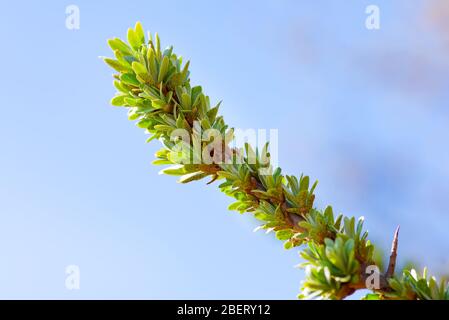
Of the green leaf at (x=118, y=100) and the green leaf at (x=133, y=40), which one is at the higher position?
the green leaf at (x=133, y=40)

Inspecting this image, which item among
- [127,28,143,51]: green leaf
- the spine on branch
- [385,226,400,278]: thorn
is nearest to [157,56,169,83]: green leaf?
the spine on branch

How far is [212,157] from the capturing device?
3.22ft

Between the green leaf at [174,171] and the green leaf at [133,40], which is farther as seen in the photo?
the green leaf at [133,40]

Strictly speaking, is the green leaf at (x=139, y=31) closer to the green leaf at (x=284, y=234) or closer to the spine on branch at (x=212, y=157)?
the spine on branch at (x=212, y=157)

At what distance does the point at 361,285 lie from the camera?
786 mm

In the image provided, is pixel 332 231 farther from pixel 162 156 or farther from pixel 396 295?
pixel 162 156

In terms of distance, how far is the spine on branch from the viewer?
904 mm

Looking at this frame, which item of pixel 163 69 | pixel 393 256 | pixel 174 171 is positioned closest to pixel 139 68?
pixel 163 69

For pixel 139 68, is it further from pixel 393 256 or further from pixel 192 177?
pixel 393 256

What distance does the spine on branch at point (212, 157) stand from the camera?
0.90m

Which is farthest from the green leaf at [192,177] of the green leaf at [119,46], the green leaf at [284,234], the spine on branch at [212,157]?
the green leaf at [119,46]

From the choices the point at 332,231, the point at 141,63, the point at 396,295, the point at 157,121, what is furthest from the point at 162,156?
the point at 396,295

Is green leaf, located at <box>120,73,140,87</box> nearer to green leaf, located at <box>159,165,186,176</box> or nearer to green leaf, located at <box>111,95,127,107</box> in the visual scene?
green leaf, located at <box>111,95,127,107</box>
